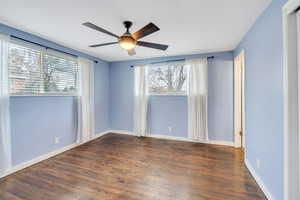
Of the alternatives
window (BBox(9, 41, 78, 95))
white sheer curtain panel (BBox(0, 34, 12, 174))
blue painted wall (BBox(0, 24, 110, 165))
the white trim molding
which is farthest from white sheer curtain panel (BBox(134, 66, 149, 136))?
the white trim molding

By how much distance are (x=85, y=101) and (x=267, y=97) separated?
11.8 feet

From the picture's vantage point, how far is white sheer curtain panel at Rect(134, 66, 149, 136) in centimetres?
421

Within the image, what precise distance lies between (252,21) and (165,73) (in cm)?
232

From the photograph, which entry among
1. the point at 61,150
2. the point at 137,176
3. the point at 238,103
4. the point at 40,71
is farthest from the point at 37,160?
the point at 238,103

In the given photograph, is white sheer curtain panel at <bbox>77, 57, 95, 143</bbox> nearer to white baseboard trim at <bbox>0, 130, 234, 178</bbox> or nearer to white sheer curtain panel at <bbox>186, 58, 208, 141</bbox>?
white baseboard trim at <bbox>0, 130, 234, 178</bbox>

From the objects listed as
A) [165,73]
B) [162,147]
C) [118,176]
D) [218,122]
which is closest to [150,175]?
[118,176]

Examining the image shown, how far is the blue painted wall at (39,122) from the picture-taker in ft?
7.88

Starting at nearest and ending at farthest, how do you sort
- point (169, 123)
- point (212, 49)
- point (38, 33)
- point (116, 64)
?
point (38, 33) < point (212, 49) < point (169, 123) < point (116, 64)

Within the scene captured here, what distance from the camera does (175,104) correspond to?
401 centimetres

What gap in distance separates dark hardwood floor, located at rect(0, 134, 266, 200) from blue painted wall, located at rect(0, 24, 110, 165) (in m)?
0.29

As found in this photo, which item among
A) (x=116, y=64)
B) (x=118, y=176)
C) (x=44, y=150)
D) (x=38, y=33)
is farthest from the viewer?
(x=116, y=64)

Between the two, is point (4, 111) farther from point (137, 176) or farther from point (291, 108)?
point (291, 108)

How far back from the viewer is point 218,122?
11.9 feet

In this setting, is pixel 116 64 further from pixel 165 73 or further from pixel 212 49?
pixel 212 49
